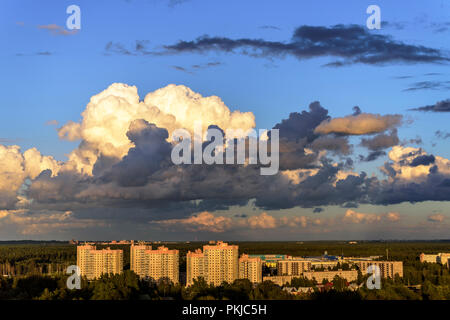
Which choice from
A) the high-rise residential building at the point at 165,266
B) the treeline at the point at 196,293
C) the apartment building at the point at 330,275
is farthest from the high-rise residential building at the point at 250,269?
the treeline at the point at 196,293

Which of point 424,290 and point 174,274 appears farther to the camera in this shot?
point 174,274

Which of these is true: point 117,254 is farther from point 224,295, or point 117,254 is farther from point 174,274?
point 224,295

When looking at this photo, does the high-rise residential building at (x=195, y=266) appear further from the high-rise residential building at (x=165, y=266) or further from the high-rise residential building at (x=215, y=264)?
the high-rise residential building at (x=165, y=266)

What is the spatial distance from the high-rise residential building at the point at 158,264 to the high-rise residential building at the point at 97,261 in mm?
2388

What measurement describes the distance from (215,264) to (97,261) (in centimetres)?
1417

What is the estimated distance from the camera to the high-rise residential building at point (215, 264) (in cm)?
6100

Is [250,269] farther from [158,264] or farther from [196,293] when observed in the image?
[196,293]

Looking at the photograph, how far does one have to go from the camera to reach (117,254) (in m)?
67.2

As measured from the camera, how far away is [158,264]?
208ft

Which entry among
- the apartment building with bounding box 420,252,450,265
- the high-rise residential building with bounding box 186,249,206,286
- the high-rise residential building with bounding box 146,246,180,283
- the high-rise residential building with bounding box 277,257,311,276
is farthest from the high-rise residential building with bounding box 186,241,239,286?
the apartment building with bounding box 420,252,450,265
